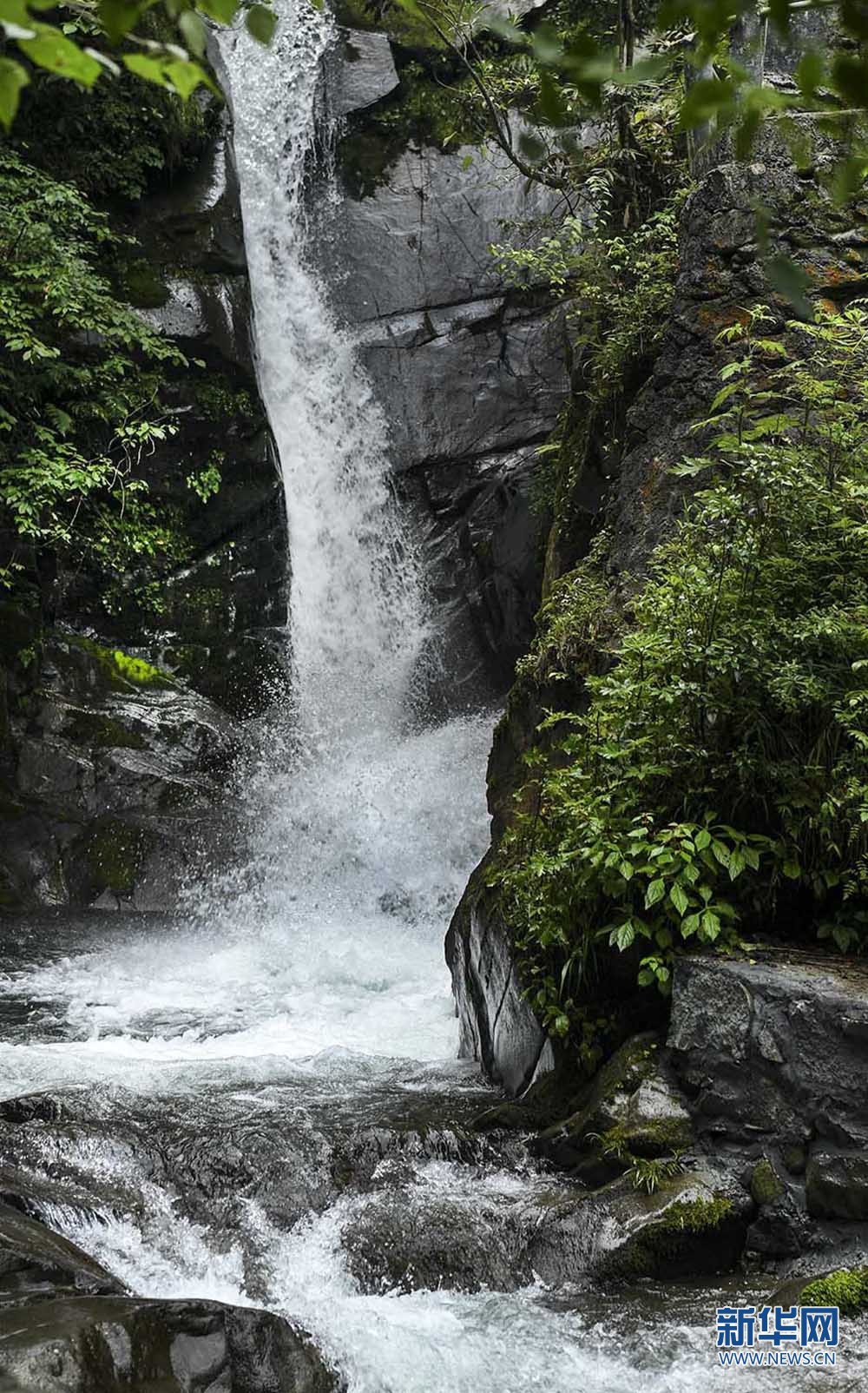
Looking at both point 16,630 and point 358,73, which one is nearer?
point 16,630

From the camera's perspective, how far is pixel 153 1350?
2865 millimetres

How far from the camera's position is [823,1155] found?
3.79 m

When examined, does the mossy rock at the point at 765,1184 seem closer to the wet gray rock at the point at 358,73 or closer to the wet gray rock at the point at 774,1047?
the wet gray rock at the point at 774,1047

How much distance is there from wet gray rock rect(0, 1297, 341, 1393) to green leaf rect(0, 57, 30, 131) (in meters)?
2.75

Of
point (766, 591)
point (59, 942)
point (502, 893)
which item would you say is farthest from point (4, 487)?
point (766, 591)

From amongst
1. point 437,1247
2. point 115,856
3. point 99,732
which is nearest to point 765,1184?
point 437,1247

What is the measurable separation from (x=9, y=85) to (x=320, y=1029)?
6.40 metres

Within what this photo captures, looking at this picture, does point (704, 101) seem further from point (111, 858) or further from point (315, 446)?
point (315, 446)

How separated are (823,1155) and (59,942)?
264 inches

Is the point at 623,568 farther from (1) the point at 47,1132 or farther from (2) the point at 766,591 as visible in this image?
(1) the point at 47,1132

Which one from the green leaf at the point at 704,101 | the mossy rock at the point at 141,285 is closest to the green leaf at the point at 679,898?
the green leaf at the point at 704,101

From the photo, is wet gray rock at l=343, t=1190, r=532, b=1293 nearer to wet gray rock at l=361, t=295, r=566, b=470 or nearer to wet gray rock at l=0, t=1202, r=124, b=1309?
wet gray rock at l=0, t=1202, r=124, b=1309

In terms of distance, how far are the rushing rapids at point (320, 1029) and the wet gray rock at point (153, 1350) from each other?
0.26 metres

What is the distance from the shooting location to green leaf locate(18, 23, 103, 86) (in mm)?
1178
